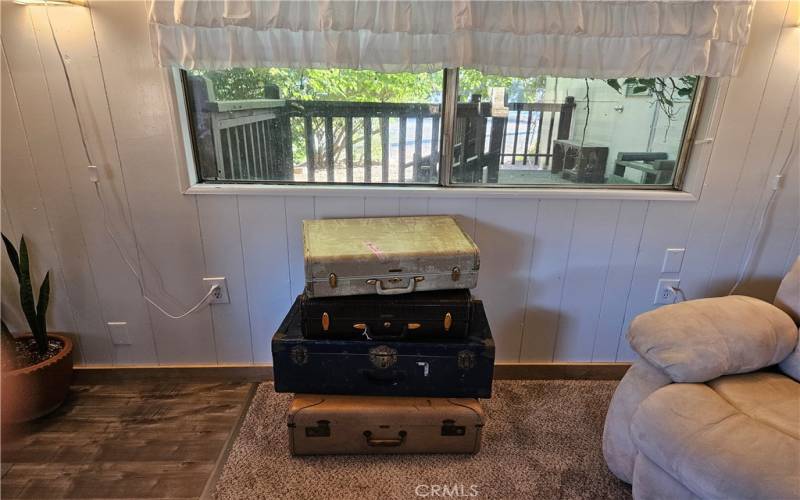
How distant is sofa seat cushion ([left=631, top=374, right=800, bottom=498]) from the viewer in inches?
36.5

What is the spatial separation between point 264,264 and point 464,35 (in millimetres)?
1110

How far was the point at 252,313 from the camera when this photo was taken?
5.77 ft

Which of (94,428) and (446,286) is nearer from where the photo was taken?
(446,286)

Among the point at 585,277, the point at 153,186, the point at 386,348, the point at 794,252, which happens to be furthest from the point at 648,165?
the point at 153,186

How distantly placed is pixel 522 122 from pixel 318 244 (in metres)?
0.89

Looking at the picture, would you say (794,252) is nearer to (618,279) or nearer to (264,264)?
(618,279)

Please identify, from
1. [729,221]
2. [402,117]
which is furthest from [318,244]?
[729,221]

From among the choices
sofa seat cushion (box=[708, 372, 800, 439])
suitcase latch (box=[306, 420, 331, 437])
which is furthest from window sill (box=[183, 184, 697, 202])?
suitcase latch (box=[306, 420, 331, 437])

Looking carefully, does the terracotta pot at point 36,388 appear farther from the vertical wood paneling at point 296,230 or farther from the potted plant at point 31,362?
the vertical wood paneling at point 296,230

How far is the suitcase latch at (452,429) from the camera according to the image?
4.60 ft

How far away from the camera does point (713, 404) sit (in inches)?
43.2

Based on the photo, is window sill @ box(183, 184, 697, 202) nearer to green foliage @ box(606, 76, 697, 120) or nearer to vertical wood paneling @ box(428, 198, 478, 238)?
vertical wood paneling @ box(428, 198, 478, 238)

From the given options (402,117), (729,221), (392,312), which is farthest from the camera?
(729,221)

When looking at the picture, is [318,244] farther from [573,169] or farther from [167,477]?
[573,169]
